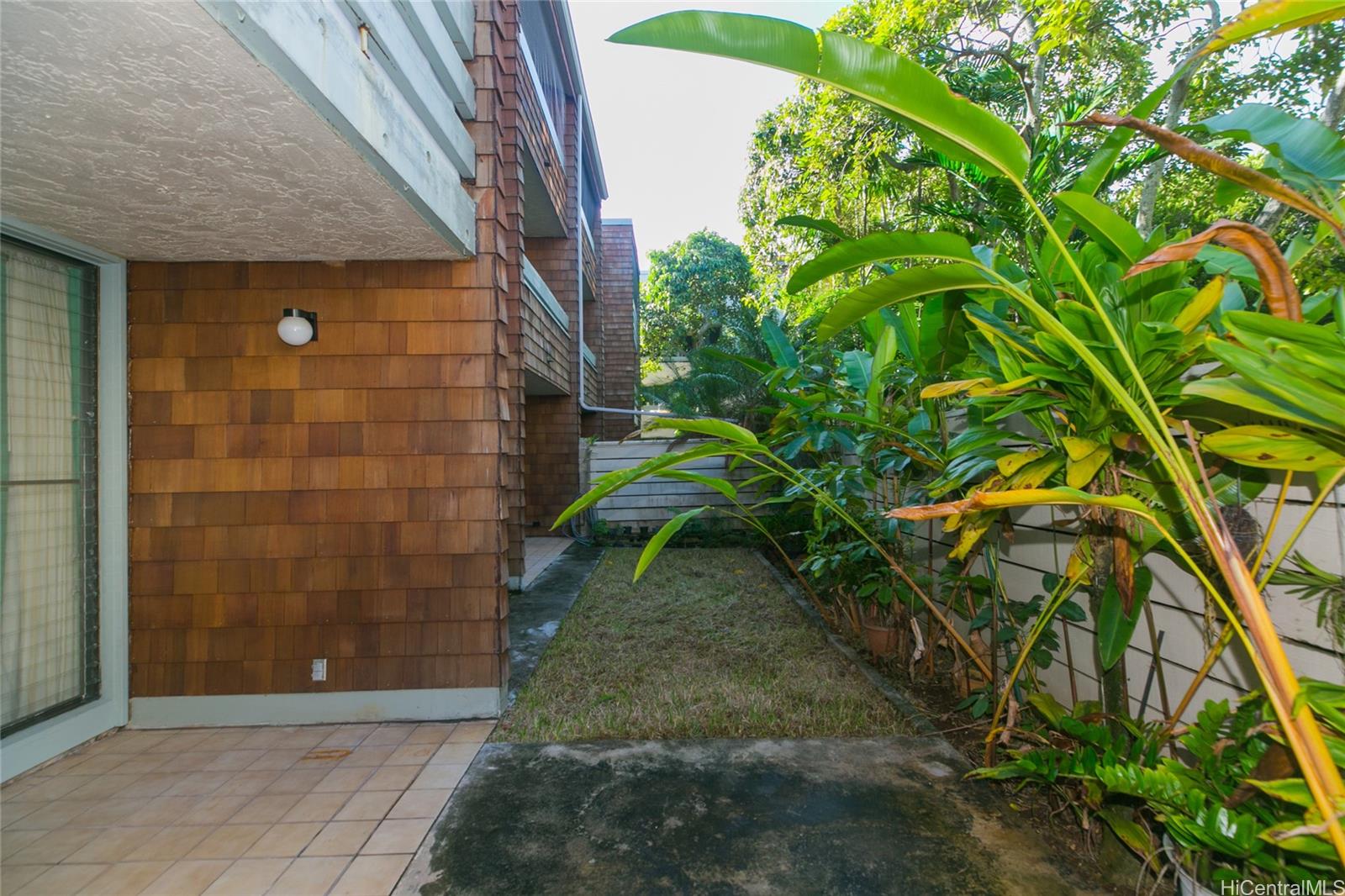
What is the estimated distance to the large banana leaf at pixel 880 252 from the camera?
4.83 ft

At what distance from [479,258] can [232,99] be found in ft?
5.26

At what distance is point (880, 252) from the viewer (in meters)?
1.57

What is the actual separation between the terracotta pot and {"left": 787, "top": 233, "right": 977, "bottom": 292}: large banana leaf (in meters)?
3.04

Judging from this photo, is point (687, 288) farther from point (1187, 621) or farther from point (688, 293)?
point (1187, 621)

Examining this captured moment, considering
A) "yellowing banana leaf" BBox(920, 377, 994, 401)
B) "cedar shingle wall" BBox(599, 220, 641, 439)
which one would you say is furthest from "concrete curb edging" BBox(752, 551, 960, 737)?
"cedar shingle wall" BBox(599, 220, 641, 439)

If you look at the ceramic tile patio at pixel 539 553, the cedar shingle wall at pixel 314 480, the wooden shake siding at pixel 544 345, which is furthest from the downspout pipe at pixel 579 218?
the cedar shingle wall at pixel 314 480

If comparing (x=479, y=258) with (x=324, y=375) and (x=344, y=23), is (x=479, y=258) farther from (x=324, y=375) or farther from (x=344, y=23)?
(x=344, y=23)

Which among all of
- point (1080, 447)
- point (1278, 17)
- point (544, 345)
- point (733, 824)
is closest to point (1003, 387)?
point (1080, 447)

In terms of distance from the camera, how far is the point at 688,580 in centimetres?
672

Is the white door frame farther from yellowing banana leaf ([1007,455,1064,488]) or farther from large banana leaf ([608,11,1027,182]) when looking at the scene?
yellowing banana leaf ([1007,455,1064,488])

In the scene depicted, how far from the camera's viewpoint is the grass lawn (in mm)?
3133

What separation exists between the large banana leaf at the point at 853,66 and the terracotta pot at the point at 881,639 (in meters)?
3.26

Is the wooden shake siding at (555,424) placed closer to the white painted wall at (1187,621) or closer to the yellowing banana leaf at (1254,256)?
the white painted wall at (1187,621)

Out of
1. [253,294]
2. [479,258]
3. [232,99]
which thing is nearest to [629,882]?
[232,99]
